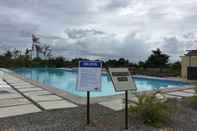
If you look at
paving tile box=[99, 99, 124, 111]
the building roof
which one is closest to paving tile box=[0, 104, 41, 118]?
paving tile box=[99, 99, 124, 111]

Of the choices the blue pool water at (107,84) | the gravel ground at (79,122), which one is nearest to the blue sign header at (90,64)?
the gravel ground at (79,122)

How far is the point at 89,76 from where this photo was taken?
4.41 m

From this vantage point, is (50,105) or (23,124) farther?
(50,105)

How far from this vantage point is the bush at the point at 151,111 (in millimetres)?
4840

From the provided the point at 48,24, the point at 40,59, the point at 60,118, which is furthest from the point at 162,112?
the point at 40,59

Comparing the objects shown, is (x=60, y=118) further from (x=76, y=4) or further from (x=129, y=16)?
(x=129, y=16)

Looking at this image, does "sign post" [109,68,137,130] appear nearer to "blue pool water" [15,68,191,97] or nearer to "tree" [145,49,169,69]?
"blue pool water" [15,68,191,97]

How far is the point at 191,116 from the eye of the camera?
18.2ft

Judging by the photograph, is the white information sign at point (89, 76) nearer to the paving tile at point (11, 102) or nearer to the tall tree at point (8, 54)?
the paving tile at point (11, 102)

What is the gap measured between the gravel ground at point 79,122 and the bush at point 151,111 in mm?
159

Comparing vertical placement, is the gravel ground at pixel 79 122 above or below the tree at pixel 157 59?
below

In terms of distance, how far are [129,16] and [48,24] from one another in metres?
7.97

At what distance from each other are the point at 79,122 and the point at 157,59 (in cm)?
2288

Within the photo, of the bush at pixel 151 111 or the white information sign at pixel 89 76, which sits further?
the bush at pixel 151 111
